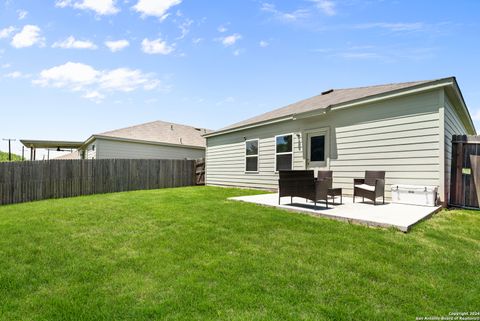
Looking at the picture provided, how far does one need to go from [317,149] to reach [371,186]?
243cm

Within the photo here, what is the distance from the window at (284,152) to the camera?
31.1 feet

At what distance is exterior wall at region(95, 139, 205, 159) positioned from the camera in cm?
1476

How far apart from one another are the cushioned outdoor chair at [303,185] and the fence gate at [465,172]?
3.81 metres

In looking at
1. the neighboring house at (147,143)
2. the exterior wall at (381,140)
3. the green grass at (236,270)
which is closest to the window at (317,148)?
the exterior wall at (381,140)

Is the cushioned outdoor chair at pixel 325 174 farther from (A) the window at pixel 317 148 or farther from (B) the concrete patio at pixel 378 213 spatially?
(B) the concrete patio at pixel 378 213

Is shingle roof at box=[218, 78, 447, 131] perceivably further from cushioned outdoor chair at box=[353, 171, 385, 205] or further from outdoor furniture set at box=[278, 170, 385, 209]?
outdoor furniture set at box=[278, 170, 385, 209]

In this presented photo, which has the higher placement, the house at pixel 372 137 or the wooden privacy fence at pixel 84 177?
the house at pixel 372 137

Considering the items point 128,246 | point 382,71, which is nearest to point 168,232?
point 128,246

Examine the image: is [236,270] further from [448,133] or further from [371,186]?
[448,133]

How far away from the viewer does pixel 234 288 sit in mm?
2334

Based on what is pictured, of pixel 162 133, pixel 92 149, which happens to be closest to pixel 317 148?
pixel 162 133

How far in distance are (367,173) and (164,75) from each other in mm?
8478

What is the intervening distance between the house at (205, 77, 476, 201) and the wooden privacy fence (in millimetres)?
4886

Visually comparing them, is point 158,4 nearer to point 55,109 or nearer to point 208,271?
point 208,271
